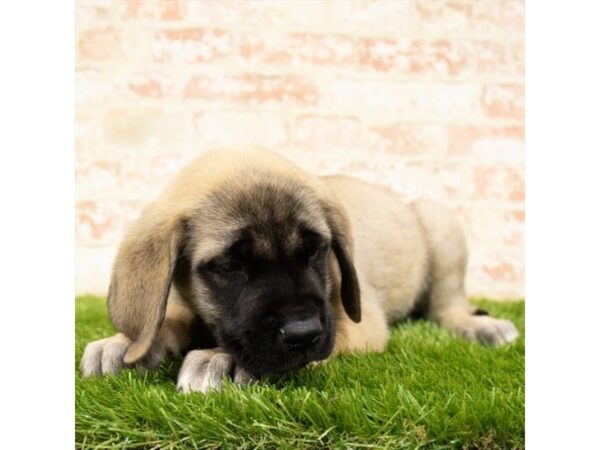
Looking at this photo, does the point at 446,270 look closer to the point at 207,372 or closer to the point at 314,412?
the point at 207,372

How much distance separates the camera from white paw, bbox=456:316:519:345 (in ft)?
12.1

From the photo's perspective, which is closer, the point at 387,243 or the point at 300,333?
the point at 300,333

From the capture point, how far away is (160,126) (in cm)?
387

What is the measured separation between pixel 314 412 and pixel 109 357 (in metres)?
0.96

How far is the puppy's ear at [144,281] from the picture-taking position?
2566 mm

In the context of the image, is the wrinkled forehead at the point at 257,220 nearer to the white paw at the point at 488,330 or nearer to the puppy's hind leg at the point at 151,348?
the puppy's hind leg at the point at 151,348

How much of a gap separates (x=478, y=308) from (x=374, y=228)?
77 centimetres

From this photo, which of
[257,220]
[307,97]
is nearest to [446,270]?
[307,97]

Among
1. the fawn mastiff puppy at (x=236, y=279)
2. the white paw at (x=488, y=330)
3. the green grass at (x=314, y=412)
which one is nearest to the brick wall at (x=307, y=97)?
the white paw at (x=488, y=330)

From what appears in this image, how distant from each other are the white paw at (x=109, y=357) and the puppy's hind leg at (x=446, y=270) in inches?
72.1

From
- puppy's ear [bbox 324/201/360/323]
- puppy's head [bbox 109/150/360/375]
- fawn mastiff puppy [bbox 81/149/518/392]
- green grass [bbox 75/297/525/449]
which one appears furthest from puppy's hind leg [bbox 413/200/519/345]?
green grass [bbox 75/297/525/449]

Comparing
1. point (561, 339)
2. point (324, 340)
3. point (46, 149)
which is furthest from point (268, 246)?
point (561, 339)

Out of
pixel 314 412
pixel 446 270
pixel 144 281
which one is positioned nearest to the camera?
pixel 314 412

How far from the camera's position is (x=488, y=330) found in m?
3.80
